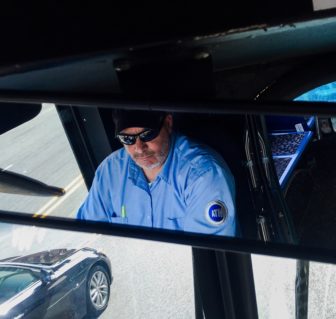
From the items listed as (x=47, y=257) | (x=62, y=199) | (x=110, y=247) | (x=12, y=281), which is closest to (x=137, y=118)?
(x=62, y=199)

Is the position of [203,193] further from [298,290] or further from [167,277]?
[167,277]

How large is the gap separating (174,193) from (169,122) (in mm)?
188

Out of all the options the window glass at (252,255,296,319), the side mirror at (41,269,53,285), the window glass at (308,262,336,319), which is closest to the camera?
the window glass at (252,255,296,319)

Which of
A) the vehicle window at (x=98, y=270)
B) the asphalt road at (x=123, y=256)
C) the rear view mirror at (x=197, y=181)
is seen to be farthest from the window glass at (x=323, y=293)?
the rear view mirror at (x=197, y=181)

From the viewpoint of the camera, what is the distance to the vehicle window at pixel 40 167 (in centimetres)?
97

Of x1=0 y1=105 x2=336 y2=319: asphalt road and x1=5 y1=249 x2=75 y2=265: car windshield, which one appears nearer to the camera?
x1=0 y1=105 x2=336 y2=319: asphalt road

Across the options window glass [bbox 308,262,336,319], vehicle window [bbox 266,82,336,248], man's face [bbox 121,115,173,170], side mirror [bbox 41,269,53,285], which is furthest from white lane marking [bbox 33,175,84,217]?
side mirror [bbox 41,269,53,285]

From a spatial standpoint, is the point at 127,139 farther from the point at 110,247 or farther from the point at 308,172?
the point at 110,247

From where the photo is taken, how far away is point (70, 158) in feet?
3.15

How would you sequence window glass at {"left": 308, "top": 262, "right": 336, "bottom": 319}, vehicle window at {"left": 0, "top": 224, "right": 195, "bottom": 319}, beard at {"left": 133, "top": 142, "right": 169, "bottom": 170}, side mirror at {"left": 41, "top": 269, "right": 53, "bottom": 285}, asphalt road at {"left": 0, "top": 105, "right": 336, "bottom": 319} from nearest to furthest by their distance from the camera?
1. beard at {"left": 133, "top": 142, "right": 169, "bottom": 170}
2. asphalt road at {"left": 0, "top": 105, "right": 336, "bottom": 319}
3. window glass at {"left": 308, "top": 262, "right": 336, "bottom": 319}
4. vehicle window at {"left": 0, "top": 224, "right": 195, "bottom": 319}
5. side mirror at {"left": 41, "top": 269, "right": 53, "bottom": 285}

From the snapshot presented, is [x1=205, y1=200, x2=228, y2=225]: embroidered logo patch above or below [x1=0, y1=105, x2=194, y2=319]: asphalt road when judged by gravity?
below

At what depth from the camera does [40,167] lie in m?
1.09

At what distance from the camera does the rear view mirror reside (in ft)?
2.97

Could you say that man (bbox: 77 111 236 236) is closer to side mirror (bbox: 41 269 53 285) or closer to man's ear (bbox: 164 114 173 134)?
man's ear (bbox: 164 114 173 134)
